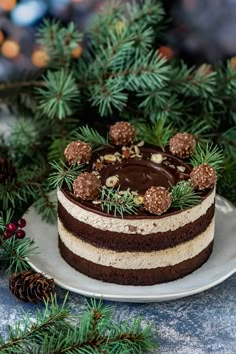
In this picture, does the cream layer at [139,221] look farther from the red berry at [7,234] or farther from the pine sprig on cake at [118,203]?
the red berry at [7,234]

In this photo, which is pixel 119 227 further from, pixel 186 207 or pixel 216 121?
pixel 216 121

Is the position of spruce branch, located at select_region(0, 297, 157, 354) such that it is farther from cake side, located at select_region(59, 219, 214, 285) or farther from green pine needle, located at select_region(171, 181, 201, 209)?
green pine needle, located at select_region(171, 181, 201, 209)

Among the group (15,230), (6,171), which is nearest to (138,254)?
(15,230)

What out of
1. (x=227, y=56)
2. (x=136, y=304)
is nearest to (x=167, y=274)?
(x=136, y=304)

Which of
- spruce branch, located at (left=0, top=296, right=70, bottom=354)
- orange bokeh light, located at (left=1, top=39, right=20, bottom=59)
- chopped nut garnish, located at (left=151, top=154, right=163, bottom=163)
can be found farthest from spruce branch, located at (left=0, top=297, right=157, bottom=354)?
orange bokeh light, located at (left=1, top=39, right=20, bottom=59)

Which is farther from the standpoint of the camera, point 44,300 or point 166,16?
point 166,16

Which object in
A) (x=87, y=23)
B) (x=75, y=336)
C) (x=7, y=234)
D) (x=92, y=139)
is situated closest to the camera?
(x=75, y=336)

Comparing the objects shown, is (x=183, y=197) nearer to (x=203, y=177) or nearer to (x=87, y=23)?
(x=203, y=177)
